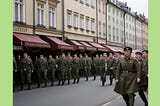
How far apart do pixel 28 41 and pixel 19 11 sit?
8.95 ft

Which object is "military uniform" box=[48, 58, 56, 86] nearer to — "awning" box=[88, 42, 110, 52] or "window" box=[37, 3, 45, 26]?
"window" box=[37, 3, 45, 26]

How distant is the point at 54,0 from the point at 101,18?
1773cm

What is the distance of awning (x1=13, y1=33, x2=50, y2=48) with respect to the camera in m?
23.1

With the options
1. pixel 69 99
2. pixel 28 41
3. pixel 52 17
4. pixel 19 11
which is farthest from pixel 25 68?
pixel 52 17

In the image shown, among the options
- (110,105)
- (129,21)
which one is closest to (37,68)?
(110,105)

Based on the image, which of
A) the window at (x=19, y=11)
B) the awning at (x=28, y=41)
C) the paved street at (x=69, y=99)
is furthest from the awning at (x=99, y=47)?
the paved street at (x=69, y=99)

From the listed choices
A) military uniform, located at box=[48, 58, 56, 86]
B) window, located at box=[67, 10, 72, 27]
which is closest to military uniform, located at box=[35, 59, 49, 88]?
military uniform, located at box=[48, 58, 56, 86]

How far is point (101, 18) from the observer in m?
49.1

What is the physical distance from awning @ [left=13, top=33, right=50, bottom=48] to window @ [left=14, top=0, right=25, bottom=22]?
1137mm

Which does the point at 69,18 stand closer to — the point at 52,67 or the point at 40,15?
the point at 40,15

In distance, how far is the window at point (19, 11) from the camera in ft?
83.5

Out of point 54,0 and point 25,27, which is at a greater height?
point 54,0

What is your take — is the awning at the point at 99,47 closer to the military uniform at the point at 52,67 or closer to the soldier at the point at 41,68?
the military uniform at the point at 52,67

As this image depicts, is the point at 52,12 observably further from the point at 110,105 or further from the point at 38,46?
the point at 110,105
